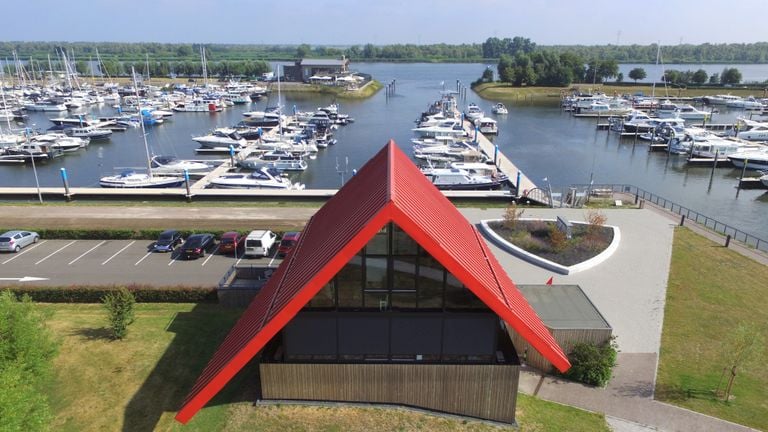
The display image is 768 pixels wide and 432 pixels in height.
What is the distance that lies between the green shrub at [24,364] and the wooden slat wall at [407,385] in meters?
5.90

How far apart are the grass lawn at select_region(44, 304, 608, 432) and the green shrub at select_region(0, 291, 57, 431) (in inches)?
52.6

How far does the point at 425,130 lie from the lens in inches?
2901

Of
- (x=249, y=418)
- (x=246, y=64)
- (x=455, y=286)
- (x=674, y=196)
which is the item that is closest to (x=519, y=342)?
(x=455, y=286)

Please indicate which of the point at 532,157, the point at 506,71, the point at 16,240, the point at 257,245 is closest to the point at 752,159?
the point at 532,157

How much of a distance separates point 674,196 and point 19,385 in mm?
57926

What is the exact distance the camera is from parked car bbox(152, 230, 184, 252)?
98.4 feet

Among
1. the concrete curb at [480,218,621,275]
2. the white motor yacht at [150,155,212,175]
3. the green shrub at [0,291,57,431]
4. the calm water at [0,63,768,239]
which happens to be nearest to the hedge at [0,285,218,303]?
the green shrub at [0,291,57,431]

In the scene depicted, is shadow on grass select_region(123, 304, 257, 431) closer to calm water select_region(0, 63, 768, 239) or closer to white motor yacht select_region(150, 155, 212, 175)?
calm water select_region(0, 63, 768, 239)

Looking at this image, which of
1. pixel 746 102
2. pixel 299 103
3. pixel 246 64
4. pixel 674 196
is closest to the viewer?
pixel 674 196

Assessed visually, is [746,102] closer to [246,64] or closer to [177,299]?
[177,299]

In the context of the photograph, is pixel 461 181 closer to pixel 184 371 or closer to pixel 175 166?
pixel 175 166

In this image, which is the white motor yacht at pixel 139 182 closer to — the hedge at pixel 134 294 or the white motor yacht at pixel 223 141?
the white motor yacht at pixel 223 141

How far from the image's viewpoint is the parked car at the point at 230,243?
29516 millimetres

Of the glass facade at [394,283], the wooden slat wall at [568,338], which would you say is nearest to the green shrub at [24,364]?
the glass facade at [394,283]
